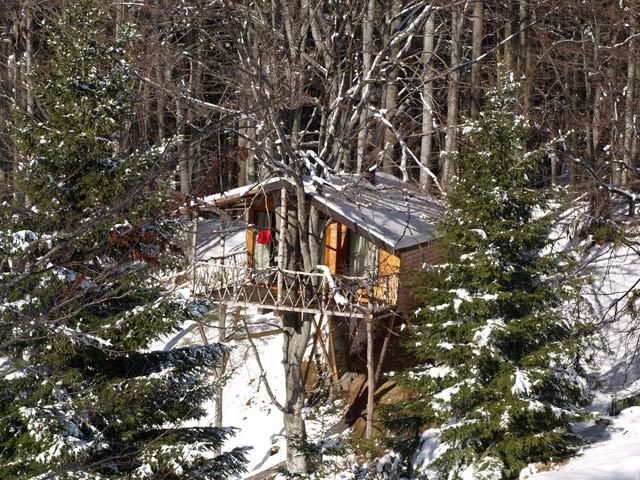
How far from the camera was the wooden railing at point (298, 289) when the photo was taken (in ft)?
53.6

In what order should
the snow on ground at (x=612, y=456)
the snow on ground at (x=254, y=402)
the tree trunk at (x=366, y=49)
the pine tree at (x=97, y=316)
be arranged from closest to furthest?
the snow on ground at (x=612, y=456) → the pine tree at (x=97, y=316) → the tree trunk at (x=366, y=49) → the snow on ground at (x=254, y=402)

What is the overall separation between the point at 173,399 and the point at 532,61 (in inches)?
712

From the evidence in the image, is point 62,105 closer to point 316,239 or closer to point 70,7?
point 70,7

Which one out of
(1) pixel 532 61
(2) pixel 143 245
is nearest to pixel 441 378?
(2) pixel 143 245

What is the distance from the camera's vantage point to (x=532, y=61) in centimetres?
2478

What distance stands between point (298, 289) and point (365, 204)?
226 centimetres

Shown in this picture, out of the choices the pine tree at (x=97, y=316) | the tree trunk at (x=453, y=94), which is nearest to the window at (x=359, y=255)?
the tree trunk at (x=453, y=94)

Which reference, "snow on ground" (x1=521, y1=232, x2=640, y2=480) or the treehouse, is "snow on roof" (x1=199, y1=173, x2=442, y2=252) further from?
"snow on ground" (x1=521, y1=232, x2=640, y2=480)

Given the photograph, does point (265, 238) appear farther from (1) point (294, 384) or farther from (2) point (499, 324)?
(2) point (499, 324)

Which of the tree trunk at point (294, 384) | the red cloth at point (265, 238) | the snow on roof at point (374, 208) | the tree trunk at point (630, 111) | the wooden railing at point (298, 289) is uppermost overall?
the tree trunk at point (630, 111)

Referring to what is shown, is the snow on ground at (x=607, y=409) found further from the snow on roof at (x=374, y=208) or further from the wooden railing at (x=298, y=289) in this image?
the wooden railing at (x=298, y=289)

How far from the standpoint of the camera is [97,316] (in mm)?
10234

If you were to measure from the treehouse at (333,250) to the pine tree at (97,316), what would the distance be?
484 cm

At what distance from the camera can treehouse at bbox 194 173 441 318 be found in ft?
53.6
